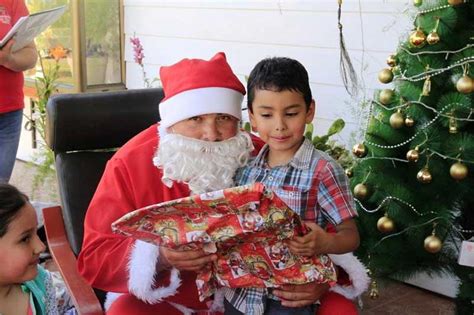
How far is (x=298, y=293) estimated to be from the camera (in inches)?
66.4

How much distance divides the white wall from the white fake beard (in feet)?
5.52

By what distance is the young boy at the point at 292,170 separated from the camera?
171 cm

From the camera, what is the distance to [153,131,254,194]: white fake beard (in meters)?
1.93

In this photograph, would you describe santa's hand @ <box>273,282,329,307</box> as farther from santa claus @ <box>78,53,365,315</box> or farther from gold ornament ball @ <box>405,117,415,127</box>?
gold ornament ball @ <box>405,117,415,127</box>

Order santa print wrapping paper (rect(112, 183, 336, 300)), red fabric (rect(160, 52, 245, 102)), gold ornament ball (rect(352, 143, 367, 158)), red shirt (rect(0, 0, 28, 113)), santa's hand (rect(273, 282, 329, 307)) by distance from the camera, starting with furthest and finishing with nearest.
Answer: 1. red shirt (rect(0, 0, 28, 113))
2. gold ornament ball (rect(352, 143, 367, 158))
3. red fabric (rect(160, 52, 245, 102))
4. santa's hand (rect(273, 282, 329, 307))
5. santa print wrapping paper (rect(112, 183, 336, 300))

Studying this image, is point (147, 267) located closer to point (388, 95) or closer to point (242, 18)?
point (388, 95)

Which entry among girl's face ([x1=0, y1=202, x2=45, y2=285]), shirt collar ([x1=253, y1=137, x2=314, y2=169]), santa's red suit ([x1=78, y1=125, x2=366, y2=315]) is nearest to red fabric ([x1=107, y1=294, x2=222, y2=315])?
santa's red suit ([x1=78, y1=125, x2=366, y2=315])

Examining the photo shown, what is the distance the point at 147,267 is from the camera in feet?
5.85

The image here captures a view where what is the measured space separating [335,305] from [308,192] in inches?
14.2

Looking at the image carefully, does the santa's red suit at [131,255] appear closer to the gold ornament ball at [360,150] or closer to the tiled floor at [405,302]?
the gold ornament ball at [360,150]

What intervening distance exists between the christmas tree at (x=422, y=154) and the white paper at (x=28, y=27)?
154cm

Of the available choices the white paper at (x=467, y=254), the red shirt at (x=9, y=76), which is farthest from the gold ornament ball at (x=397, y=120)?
the red shirt at (x=9, y=76)

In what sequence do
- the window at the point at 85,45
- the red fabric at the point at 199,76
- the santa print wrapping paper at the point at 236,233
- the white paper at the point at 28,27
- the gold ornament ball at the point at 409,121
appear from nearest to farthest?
the santa print wrapping paper at the point at 236,233 < the red fabric at the point at 199,76 < the gold ornament ball at the point at 409,121 < the white paper at the point at 28,27 < the window at the point at 85,45

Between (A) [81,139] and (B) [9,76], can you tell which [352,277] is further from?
(B) [9,76]
